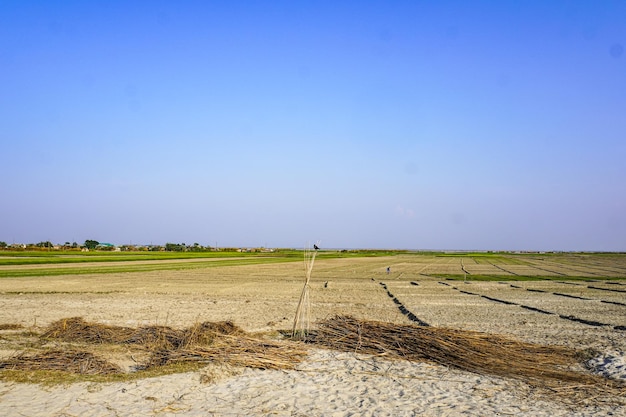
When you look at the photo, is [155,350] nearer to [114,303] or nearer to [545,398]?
[545,398]

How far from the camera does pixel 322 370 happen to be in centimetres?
941

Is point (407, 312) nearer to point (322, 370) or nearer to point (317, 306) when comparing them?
point (317, 306)

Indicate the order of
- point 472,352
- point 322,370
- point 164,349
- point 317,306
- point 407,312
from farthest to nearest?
1. point 317,306
2. point 407,312
3. point 164,349
4. point 472,352
5. point 322,370

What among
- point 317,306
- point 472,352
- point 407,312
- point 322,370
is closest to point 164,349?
point 322,370

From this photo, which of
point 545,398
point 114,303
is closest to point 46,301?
point 114,303

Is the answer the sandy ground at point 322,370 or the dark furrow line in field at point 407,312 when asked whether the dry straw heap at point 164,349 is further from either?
the dark furrow line in field at point 407,312

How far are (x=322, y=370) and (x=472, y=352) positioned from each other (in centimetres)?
315

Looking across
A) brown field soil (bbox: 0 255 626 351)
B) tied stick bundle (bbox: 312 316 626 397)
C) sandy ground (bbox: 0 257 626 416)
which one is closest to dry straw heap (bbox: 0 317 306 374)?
sandy ground (bbox: 0 257 626 416)

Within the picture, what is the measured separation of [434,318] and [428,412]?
9.49 meters

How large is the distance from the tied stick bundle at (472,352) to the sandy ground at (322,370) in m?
0.44

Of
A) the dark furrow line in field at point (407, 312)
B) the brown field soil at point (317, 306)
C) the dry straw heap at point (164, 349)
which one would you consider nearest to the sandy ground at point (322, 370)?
the brown field soil at point (317, 306)

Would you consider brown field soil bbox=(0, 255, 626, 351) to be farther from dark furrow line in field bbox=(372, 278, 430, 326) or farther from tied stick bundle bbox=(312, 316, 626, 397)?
tied stick bundle bbox=(312, 316, 626, 397)

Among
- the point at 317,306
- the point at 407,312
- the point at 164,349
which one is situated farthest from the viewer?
the point at 317,306

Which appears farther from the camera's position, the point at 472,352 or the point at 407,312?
the point at 407,312
